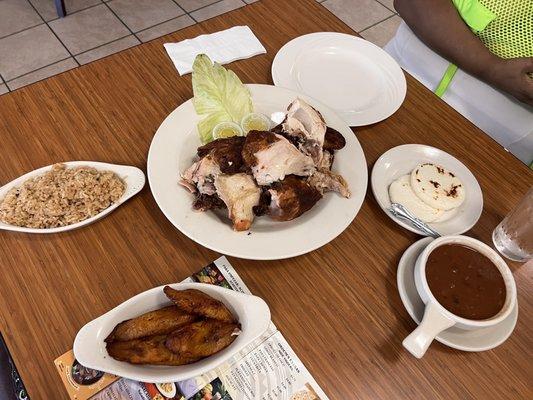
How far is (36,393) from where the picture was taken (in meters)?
0.82

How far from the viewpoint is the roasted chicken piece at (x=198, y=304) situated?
0.84 m

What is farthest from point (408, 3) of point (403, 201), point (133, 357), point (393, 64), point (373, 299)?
point (133, 357)

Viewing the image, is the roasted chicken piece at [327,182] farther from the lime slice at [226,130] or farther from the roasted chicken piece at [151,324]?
the roasted chicken piece at [151,324]

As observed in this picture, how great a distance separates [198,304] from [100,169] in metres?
0.47

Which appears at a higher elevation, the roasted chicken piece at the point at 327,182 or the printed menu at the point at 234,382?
the roasted chicken piece at the point at 327,182

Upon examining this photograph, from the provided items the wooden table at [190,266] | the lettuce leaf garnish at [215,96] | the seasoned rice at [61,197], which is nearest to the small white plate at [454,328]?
the wooden table at [190,266]

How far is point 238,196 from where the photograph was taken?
975 mm

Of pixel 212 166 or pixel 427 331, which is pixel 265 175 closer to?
pixel 212 166

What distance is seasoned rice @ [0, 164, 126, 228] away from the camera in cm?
98

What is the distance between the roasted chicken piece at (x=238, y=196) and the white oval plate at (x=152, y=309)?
17 centimetres

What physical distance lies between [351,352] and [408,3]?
1.32m

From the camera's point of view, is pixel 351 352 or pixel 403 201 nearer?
pixel 351 352

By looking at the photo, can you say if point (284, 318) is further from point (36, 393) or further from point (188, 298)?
point (36, 393)

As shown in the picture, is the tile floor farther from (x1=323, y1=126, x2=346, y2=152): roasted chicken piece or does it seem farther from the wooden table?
(x1=323, y1=126, x2=346, y2=152): roasted chicken piece
